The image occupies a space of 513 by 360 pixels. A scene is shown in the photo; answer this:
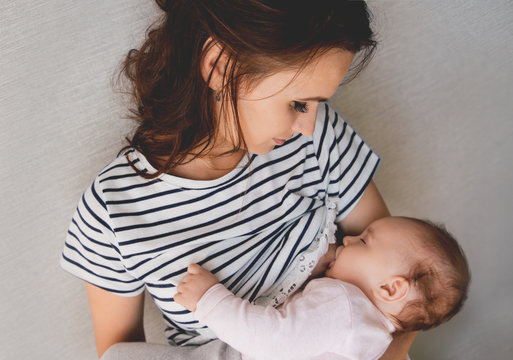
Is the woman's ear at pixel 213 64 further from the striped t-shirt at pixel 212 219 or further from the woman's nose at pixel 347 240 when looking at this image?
the woman's nose at pixel 347 240

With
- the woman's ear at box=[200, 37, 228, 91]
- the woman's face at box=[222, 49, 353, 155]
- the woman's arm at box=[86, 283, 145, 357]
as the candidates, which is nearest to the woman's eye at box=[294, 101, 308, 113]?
the woman's face at box=[222, 49, 353, 155]

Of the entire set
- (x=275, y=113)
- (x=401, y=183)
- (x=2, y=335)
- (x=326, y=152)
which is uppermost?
(x=275, y=113)

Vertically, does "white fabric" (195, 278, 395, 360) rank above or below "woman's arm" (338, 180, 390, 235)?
below

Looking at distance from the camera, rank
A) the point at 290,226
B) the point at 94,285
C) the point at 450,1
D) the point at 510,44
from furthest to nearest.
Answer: the point at 510,44 < the point at 450,1 < the point at 290,226 < the point at 94,285

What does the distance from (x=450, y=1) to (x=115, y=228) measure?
3.49 ft

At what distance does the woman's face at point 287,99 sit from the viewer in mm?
712

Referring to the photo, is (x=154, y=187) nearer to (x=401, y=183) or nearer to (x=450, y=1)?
(x=401, y=183)

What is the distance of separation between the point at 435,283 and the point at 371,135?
53cm

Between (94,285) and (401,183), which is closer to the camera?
(94,285)

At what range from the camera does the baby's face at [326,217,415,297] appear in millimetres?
918

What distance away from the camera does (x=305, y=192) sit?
39.0 inches

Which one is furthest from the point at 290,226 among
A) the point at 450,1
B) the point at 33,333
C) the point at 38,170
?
the point at 450,1

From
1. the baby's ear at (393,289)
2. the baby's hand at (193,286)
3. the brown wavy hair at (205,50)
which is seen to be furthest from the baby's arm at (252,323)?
the brown wavy hair at (205,50)

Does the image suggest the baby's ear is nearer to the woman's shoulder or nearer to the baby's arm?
the baby's arm
